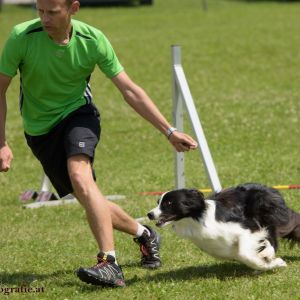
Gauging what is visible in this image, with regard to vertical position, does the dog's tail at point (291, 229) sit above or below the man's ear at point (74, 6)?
below

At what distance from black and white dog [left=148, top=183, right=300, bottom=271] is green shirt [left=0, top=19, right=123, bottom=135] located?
0.94 metres

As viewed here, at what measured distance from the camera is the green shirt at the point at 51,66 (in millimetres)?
5590

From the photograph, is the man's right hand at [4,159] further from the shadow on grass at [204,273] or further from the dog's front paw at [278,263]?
the dog's front paw at [278,263]

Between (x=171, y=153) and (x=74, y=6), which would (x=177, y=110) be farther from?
A: (x=171, y=153)

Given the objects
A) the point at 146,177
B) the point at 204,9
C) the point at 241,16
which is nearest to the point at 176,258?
the point at 146,177

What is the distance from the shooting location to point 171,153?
1241 centimetres

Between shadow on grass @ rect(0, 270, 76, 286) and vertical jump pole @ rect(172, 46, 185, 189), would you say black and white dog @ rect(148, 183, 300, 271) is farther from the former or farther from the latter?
vertical jump pole @ rect(172, 46, 185, 189)

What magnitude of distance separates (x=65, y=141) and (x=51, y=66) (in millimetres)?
504

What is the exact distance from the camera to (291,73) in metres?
19.9

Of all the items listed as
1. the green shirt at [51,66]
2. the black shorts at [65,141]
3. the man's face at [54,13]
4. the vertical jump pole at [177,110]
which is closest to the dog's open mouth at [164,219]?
the black shorts at [65,141]

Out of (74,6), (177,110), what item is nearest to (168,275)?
(74,6)

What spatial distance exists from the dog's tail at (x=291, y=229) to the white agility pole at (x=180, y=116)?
33.9 inches

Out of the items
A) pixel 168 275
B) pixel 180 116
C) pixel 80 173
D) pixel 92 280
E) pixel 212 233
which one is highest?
pixel 80 173

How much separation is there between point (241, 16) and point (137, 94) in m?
26.7
